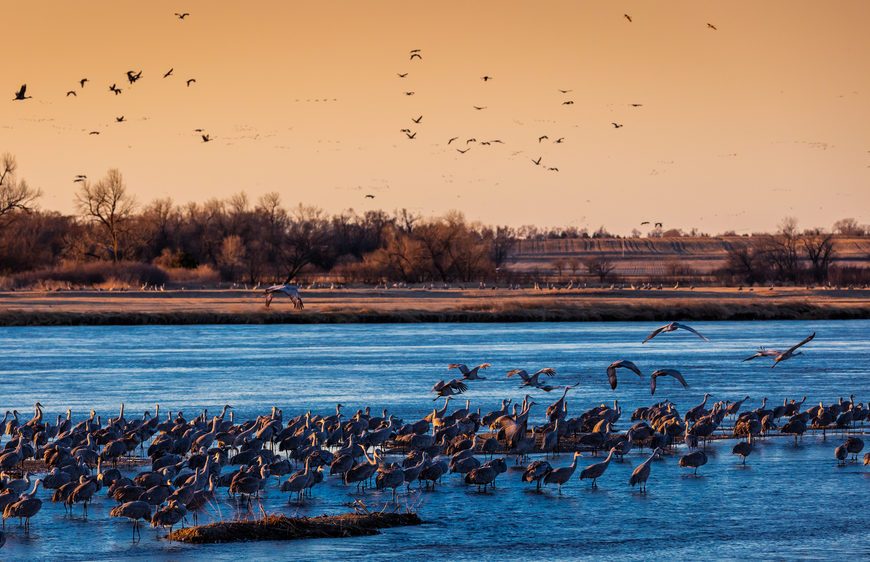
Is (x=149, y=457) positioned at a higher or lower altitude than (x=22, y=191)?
lower

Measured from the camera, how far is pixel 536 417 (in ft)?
87.6

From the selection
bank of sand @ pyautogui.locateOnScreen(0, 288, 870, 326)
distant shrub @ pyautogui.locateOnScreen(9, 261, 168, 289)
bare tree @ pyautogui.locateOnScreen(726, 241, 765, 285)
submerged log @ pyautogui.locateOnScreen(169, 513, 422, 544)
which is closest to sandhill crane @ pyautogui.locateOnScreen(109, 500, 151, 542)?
submerged log @ pyautogui.locateOnScreen(169, 513, 422, 544)

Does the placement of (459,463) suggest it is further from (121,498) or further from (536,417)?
(536,417)

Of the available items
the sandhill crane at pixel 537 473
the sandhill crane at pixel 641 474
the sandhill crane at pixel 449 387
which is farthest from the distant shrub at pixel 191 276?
the sandhill crane at pixel 641 474

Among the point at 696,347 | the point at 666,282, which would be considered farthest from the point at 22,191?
the point at 696,347

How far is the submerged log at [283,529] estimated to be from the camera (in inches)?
601

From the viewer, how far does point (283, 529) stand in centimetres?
1538

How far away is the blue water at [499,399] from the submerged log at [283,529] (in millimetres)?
278

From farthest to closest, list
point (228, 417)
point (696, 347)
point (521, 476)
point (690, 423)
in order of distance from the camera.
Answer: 1. point (696, 347)
2. point (228, 417)
3. point (690, 423)
4. point (521, 476)

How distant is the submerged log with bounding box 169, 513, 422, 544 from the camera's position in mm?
15258

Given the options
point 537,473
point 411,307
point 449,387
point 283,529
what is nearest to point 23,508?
point 283,529

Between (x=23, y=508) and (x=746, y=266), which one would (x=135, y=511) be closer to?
(x=23, y=508)

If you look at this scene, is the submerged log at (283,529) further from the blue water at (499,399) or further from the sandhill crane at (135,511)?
the sandhill crane at (135,511)

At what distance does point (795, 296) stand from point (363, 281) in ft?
107
